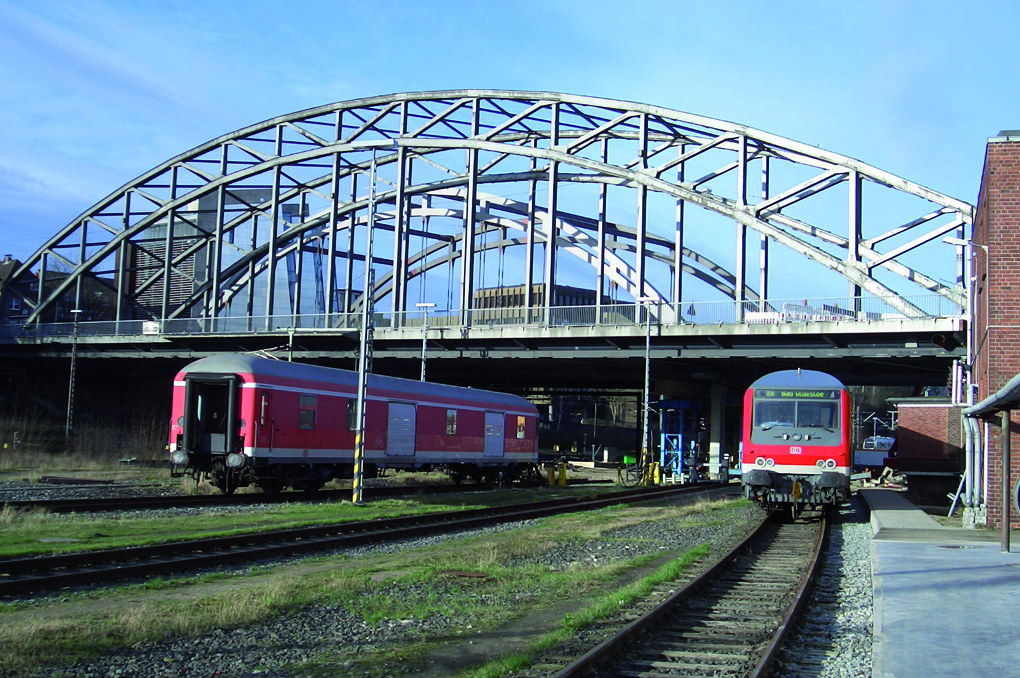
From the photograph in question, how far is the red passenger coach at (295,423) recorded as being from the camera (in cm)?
2433

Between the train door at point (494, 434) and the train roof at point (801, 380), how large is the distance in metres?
14.7

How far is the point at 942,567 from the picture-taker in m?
13.7

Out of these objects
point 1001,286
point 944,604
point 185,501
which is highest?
point 1001,286

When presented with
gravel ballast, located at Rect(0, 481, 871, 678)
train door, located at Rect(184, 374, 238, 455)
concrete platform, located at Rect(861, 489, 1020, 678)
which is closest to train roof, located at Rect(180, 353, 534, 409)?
train door, located at Rect(184, 374, 238, 455)

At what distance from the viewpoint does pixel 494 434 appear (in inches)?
1443

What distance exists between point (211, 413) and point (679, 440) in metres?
31.5

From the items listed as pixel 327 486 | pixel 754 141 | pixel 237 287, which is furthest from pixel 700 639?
pixel 237 287

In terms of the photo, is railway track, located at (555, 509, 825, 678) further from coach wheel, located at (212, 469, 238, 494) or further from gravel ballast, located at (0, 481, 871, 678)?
coach wheel, located at (212, 469, 238, 494)

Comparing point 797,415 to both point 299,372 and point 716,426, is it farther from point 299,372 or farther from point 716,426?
point 716,426

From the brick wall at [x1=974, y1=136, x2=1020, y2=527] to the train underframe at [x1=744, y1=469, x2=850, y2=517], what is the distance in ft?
10.1

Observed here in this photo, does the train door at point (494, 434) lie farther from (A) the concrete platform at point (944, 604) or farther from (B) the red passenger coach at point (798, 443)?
(A) the concrete platform at point (944, 604)

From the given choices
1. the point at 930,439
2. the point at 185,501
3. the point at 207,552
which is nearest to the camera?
the point at 207,552

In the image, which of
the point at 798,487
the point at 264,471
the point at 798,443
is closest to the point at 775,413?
the point at 798,443

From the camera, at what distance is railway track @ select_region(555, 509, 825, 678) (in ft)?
27.0
